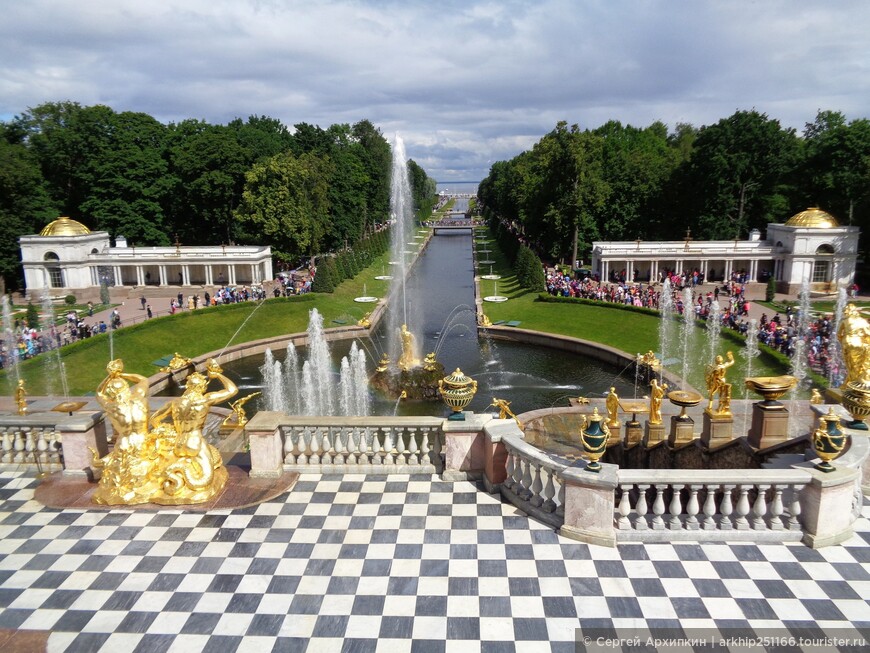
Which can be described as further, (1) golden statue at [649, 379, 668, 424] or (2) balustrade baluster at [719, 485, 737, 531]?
(1) golden statue at [649, 379, 668, 424]

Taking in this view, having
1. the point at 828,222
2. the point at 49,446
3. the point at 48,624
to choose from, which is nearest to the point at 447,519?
the point at 48,624

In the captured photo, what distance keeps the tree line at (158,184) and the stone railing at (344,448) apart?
4913 centimetres

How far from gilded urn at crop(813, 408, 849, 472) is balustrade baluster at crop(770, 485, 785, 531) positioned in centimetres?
76

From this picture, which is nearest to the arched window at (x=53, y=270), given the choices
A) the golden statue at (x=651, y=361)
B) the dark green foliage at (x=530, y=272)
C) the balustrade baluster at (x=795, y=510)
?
the dark green foliage at (x=530, y=272)

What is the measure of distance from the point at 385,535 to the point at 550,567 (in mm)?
2826

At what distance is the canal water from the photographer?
29.5 metres

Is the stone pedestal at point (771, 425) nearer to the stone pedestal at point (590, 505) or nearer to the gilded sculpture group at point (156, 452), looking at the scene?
the stone pedestal at point (590, 505)

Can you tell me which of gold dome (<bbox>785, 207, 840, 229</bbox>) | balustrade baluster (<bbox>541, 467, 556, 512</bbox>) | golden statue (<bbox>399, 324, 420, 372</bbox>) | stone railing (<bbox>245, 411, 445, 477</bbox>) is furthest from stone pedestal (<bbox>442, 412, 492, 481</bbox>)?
gold dome (<bbox>785, 207, 840, 229</bbox>)

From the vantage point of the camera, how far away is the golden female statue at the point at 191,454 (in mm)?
11898

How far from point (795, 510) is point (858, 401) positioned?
357 centimetres

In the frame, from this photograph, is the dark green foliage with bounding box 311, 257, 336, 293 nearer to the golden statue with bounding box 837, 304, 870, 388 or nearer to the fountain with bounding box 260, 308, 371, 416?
the fountain with bounding box 260, 308, 371, 416

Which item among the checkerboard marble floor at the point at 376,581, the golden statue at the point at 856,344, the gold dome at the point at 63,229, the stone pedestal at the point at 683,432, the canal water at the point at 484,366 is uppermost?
the gold dome at the point at 63,229

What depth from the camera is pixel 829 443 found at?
33.5 ft

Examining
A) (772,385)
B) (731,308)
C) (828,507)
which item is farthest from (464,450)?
(731,308)
